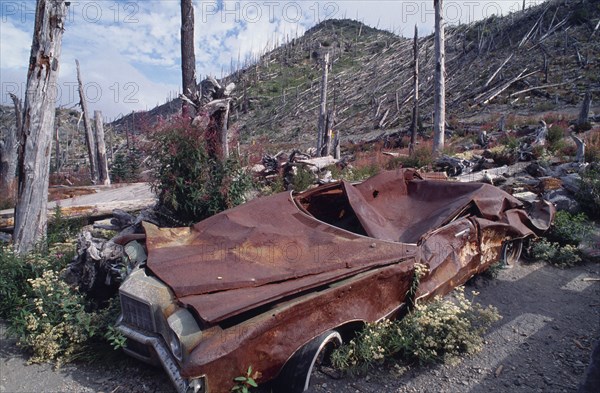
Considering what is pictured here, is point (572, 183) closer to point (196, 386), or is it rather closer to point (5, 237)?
point (196, 386)

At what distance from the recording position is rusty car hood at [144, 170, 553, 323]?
10.3 feet

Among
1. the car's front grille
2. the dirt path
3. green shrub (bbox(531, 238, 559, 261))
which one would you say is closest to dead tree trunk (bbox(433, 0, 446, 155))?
green shrub (bbox(531, 238, 559, 261))

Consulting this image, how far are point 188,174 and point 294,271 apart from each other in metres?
3.39

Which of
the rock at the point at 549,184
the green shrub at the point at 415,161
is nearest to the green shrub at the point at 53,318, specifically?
the rock at the point at 549,184

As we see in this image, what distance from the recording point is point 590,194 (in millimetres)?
7289

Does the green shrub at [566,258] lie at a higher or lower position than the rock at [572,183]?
lower

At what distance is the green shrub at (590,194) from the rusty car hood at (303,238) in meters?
2.48

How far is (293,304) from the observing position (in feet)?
9.64

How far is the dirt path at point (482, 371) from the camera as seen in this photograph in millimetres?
3242

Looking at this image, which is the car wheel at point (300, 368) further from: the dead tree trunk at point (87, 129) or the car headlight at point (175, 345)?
the dead tree trunk at point (87, 129)

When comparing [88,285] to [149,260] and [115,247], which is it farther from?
[149,260]

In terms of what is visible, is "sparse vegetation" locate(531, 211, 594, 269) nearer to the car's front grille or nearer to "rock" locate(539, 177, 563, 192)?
"rock" locate(539, 177, 563, 192)

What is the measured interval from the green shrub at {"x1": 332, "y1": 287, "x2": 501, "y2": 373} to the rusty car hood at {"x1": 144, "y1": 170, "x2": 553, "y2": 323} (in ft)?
1.72

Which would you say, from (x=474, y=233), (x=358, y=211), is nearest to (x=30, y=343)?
(x=358, y=211)
